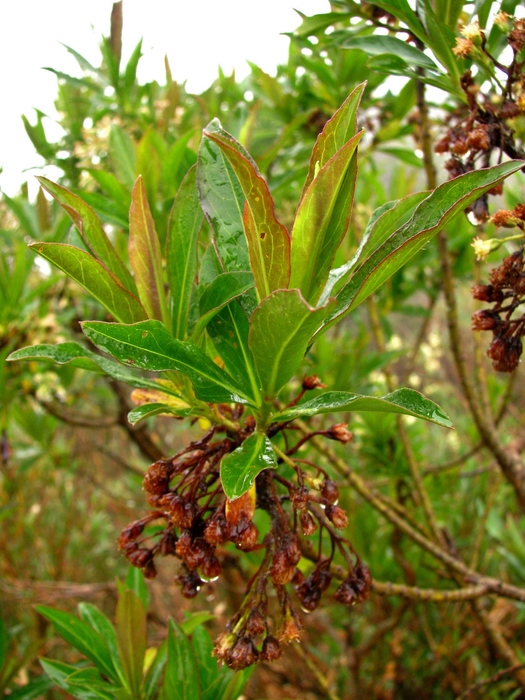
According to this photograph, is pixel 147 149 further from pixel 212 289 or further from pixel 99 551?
pixel 99 551

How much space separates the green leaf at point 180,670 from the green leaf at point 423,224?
0.64 m

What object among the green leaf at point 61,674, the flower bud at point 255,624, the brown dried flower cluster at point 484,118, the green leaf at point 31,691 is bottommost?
the green leaf at point 31,691

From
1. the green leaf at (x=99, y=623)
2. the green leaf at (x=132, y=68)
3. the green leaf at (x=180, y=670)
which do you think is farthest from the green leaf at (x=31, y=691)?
the green leaf at (x=132, y=68)

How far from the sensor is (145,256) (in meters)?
0.77

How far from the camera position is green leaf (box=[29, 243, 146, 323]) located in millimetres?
651

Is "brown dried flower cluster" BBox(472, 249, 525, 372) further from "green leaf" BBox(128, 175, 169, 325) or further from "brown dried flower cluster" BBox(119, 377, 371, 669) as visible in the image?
"green leaf" BBox(128, 175, 169, 325)

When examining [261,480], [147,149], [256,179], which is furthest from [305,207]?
[147,149]

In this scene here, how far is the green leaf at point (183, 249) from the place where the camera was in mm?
814

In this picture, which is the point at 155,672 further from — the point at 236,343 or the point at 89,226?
the point at 89,226

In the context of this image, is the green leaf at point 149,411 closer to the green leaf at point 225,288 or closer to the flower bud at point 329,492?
the green leaf at point 225,288

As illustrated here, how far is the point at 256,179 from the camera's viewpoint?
0.63 metres

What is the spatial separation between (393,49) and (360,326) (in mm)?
1417

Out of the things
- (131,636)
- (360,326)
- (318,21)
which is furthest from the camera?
(360,326)

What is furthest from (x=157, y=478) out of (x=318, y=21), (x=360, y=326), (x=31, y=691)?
(x=360, y=326)
